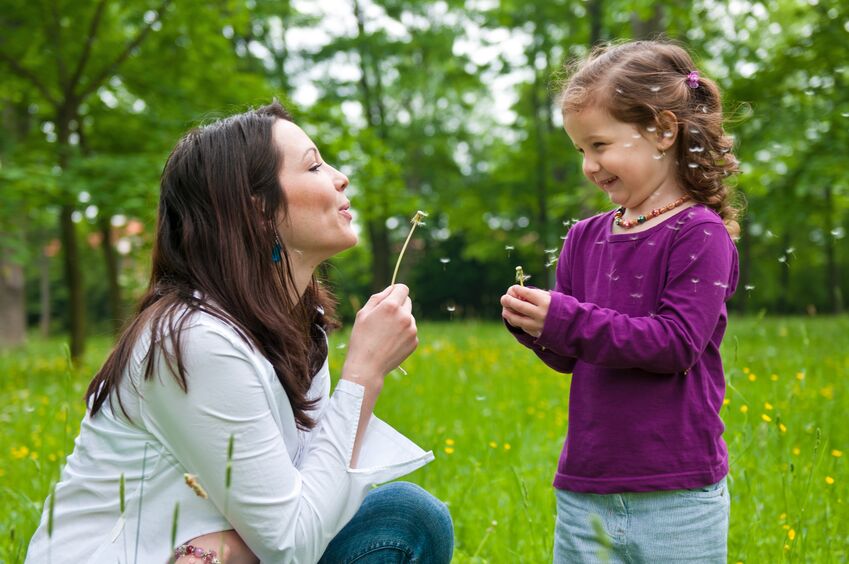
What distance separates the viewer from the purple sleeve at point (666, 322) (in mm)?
1537

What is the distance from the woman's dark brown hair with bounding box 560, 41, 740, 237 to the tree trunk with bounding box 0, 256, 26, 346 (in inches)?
499

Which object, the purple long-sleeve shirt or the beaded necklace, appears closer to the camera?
the purple long-sleeve shirt

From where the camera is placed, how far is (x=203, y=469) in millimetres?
1562

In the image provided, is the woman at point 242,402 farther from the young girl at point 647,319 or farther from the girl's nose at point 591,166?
the girl's nose at point 591,166

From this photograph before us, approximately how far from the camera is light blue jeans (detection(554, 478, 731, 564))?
162 cm

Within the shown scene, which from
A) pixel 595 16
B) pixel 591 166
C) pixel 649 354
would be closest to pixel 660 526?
pixel 649 354

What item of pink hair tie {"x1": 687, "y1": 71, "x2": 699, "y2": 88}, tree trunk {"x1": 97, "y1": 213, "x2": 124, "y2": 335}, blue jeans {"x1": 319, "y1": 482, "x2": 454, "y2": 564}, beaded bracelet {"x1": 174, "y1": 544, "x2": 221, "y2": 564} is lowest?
tree trunk {"x1": 97, "y1": 213, "x2": 124, "y2": 335}

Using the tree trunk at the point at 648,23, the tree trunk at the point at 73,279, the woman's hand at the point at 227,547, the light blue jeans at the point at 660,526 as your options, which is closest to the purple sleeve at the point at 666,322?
the light blue jeans at the point at 660,526

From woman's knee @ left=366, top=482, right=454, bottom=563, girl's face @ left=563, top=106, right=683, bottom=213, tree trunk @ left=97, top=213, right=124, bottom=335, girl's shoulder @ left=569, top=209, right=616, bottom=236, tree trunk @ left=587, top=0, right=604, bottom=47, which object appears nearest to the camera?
girl's face @ left=563, top=106, right=683, bottom=213

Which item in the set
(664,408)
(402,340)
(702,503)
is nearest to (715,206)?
(664,408)

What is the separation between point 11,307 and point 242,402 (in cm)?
1294

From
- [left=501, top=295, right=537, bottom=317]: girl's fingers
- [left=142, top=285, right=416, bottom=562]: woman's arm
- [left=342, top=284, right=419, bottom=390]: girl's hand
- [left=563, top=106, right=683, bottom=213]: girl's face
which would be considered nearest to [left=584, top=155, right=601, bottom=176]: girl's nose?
[left=563, top=106, right=683, bottom=213]: girl's face

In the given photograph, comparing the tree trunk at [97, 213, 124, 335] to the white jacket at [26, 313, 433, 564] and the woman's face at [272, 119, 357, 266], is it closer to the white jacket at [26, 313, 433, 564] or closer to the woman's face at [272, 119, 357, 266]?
the woman's face at [272, 119, 357, 266]

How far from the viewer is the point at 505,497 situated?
300 centimetres
